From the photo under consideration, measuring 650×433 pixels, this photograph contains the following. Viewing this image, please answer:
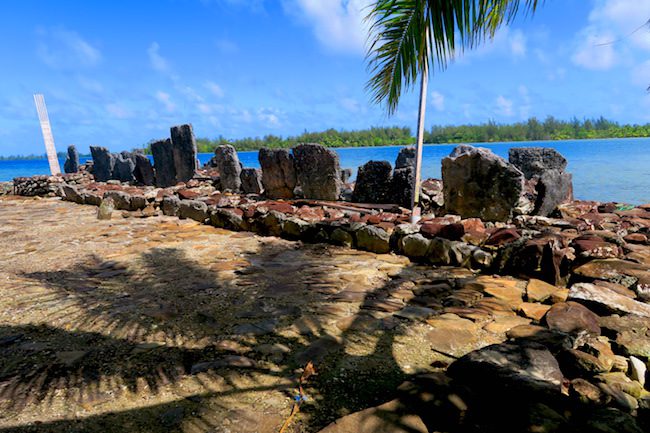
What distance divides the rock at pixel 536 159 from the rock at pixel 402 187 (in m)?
4.55

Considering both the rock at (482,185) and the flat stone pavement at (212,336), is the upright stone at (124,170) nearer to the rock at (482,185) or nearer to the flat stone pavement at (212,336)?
the flat stone pavement at (212,336)

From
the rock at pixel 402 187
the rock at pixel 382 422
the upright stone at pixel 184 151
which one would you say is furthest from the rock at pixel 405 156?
the rock at pixel 382 422

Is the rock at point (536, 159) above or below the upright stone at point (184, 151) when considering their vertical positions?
below

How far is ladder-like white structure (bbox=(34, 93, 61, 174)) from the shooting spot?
1980 centimetres

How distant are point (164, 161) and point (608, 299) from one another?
13.4 m

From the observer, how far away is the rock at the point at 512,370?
6.31 ft

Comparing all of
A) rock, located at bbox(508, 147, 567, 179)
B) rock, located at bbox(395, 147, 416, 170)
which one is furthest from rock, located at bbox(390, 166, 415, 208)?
rock, located at bbox(395, 147, 416, 170)

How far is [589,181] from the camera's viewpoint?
1667 centimetres

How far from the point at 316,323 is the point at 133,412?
1372 millimetres

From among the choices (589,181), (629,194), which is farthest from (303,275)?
(589,181)

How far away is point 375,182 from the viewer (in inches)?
332

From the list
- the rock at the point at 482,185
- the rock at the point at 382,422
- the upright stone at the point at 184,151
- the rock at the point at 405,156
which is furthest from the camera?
the rock at the point at 405,156

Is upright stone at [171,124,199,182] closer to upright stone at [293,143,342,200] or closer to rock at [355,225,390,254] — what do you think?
upright stone at [293,143,342,200]

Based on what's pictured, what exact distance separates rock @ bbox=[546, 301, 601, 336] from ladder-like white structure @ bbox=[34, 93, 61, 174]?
23.6 metres
